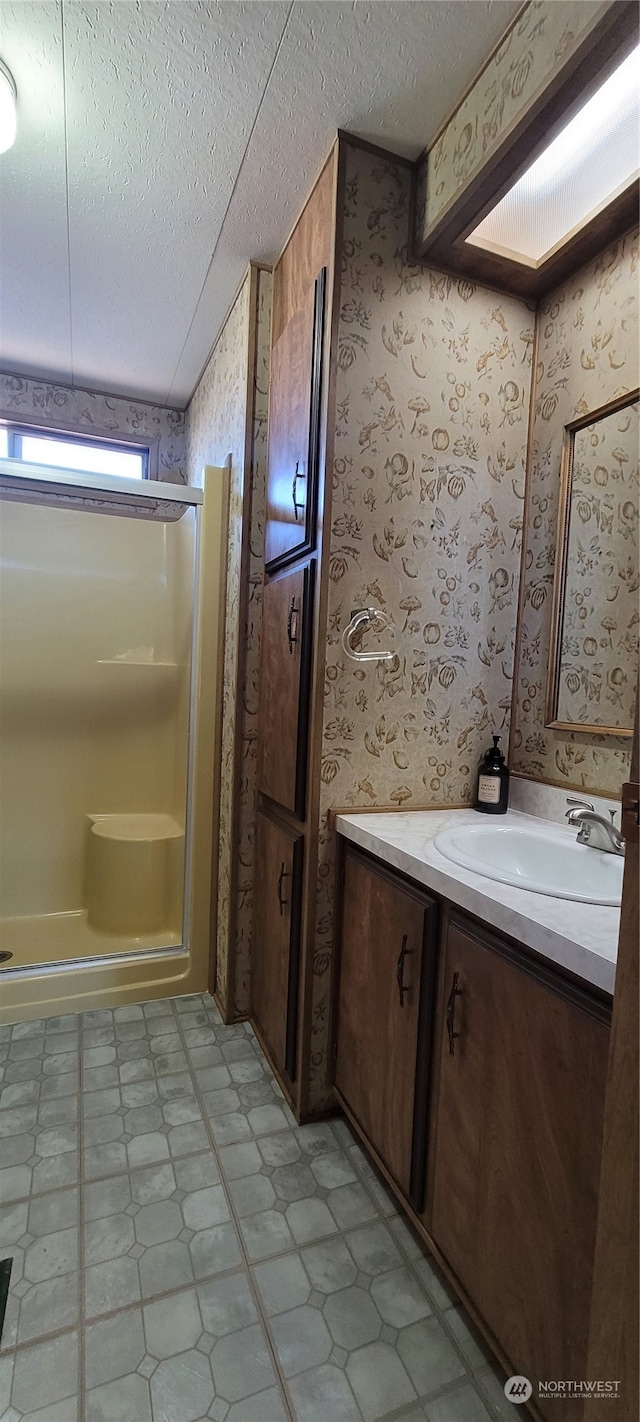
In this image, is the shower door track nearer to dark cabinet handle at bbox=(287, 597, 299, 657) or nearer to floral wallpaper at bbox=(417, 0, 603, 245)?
dark cabinet handle at bbox=(287, 597, 299, 657)

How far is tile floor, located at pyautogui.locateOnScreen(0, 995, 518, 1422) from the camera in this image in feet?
3.08

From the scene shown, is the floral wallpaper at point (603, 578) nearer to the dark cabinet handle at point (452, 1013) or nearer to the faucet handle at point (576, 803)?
the faucet handle at point (576, 803)

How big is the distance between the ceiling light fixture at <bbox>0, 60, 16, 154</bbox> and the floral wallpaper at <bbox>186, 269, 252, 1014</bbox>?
71 cm

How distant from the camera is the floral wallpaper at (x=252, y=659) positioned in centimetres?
186

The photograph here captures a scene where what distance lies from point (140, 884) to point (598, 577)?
200 cm

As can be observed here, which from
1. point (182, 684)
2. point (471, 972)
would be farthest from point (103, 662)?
point (471, 972)

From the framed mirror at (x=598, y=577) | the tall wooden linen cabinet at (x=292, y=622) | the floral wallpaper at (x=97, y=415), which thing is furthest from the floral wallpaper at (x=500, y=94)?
the floral wallpaper at (x=97, y=415)

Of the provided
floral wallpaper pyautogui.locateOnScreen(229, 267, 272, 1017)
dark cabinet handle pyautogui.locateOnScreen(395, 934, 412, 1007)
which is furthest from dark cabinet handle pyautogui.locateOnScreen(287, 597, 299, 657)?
dark cabinet handle pyautogui.locateOnScreen(395, 934, 412, 1007)

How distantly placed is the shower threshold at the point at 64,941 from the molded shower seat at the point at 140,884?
4 centimetres

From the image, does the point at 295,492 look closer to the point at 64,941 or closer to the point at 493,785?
the point at 493,785

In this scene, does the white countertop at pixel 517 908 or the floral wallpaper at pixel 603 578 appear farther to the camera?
Result: the floral wallpaper at pixel 603 578

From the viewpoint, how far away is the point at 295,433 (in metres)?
1.55

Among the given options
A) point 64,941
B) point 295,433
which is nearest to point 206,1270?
point 64,941

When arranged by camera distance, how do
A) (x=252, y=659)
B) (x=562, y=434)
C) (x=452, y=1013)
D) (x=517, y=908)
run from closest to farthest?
(x=517, y=908) < (x=452, y=1013) < (x=562, y=434) < (x=252, y=659)
